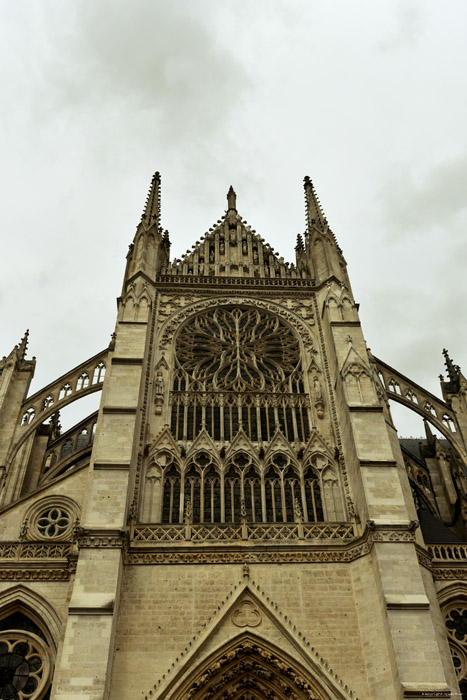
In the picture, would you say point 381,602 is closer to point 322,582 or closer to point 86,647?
point 322,582

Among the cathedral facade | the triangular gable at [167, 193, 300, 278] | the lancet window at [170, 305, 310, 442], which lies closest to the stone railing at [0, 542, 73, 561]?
the cathedral facade

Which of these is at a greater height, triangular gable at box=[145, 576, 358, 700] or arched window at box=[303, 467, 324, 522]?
arched window at box=[303, 467, 324, 522]

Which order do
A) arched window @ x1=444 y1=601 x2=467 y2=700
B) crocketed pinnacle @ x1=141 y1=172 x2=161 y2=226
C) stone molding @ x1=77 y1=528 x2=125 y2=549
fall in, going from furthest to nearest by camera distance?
crocketed pinnacle @ x1=141 y1=172 x2=161 y2=226 → arched window @ x1=444 y1=601 x2=467 y2=700 → stone molding @ x1=77 y1=528 x2=125 y2=549

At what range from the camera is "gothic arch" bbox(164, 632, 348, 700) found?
1324cm

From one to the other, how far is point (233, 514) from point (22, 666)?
5960 mm

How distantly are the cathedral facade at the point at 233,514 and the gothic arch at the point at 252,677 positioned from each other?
1.5 inches

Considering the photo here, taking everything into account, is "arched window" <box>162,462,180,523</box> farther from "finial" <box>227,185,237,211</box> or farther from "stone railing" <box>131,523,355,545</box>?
"finial" <box>227,185,237,211</box>

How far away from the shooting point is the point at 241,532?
616 inches

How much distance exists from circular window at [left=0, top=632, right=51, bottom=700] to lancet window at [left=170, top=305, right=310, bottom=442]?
639cm

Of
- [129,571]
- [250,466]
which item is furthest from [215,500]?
[129,571]

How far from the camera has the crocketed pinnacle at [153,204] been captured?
82.9ft

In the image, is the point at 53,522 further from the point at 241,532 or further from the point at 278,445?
the point at 278,445

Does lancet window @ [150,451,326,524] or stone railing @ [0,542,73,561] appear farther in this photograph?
lancet window @ [150,451,326,524]

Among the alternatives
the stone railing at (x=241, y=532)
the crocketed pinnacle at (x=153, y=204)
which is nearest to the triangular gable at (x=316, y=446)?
the stone railing at (x=241, y=532)
